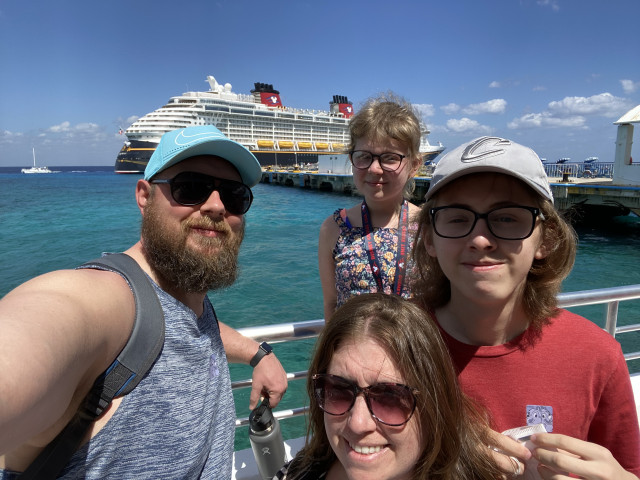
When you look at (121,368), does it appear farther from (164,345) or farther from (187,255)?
(187,255)

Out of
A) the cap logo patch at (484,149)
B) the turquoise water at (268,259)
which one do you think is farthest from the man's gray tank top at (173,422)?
the turquoise water at (268,259)

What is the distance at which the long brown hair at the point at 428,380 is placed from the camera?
100cm

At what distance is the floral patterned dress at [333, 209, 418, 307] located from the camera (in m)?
1.86

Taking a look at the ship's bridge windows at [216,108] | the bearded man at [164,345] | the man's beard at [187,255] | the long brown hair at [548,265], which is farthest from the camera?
the ship's bridge windows at [216,108]

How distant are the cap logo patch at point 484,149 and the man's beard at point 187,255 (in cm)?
87

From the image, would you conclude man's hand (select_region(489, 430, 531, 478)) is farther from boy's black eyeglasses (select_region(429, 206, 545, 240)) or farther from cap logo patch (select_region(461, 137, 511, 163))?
cap logo patch (select_region(461, 137, 511, 163))

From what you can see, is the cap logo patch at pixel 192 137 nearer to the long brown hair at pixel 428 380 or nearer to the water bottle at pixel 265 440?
the long brown hair at pixel 428 380

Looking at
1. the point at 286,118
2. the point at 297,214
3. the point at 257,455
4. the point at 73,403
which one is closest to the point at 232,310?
the point at 257,455

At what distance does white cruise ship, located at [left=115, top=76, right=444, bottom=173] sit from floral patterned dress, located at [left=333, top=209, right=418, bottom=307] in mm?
55976

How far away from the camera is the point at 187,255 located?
1.31 metres

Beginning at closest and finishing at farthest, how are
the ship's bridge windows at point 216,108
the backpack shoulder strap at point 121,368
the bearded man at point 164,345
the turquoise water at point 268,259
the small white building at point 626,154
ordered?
1. the bearded man at point 164,345
2. the backpack shoulder strap at point 121,368
3. the turquoise water at point 268,259
4. the small white building at point 626,154
5. the ship's bridge windows at point 216,108

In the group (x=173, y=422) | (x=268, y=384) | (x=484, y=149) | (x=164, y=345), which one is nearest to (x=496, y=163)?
(x=484, y=149)

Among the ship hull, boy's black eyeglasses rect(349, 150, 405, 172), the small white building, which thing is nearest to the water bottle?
boy's black eyeglasses rect(349, 150, 405, 172)

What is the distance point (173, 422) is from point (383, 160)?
1393mm
